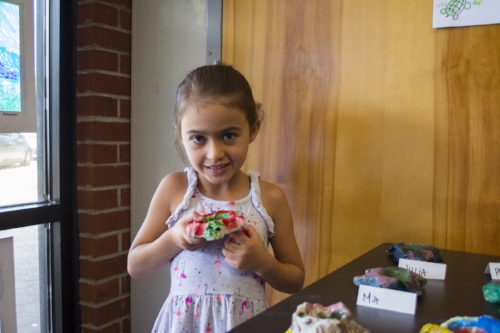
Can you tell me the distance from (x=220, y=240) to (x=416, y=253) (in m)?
0.42

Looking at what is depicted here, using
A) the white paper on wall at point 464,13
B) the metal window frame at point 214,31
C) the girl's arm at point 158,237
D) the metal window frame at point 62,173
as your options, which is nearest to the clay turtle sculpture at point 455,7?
the white paper on wall at point 464,13

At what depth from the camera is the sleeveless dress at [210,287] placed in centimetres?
96

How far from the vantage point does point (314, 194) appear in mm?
1267

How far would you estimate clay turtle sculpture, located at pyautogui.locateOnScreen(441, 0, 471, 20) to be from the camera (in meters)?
1.06

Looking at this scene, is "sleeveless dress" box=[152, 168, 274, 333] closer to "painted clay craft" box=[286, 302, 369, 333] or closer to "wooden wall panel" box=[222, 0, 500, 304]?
"wooden wall panel" box=[222, 0, 500, 304]

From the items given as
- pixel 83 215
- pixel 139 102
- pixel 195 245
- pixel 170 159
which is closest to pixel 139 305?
pixel 83 215

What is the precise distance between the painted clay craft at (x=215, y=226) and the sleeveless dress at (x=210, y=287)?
0.18 m

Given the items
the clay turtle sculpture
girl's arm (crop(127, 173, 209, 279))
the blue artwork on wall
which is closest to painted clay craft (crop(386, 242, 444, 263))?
girl's arm (crop(127, 173, 209, 279))

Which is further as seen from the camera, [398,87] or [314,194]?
[314,194]

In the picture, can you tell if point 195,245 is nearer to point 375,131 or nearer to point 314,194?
point 314,194

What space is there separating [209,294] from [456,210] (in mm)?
628

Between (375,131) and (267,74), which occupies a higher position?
(267,74)

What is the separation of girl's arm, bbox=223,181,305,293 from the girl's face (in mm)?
149

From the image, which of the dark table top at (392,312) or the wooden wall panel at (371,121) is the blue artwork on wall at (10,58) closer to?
the wooden wall panel at (371,121)
